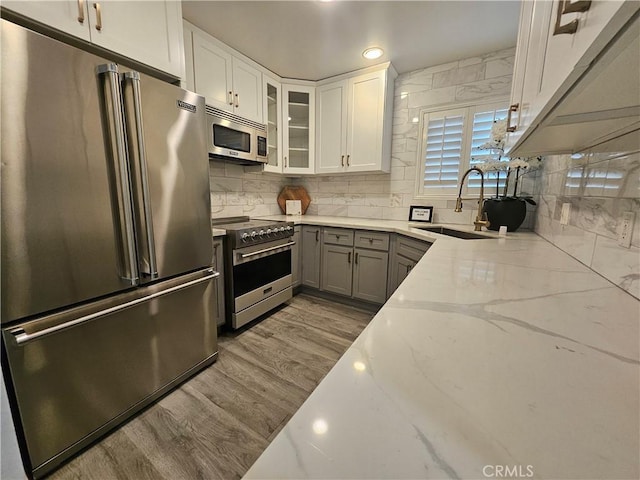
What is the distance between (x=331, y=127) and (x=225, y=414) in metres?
2.71

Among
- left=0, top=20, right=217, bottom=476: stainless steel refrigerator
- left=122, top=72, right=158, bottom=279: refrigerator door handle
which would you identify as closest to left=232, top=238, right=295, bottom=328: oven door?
left=0, top=20, right=217, bottom=476: stainless steel refrigerator

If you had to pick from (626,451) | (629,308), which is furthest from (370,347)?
(629,308)

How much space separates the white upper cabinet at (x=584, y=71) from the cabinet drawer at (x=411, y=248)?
3.70ft

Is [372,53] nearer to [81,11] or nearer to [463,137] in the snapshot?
[463,137]

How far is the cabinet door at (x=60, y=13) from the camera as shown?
3.34 feet

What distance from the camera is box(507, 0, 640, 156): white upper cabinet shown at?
36 cm

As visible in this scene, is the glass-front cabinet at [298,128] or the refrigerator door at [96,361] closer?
the refrigerator door at [96,361]

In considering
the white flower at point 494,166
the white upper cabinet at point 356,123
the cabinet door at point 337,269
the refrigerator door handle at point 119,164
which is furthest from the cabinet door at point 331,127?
the refrigerator door handle at point 119,164

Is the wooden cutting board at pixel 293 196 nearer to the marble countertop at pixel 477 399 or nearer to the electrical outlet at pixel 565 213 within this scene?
the electrical outlet at pixel 565 213

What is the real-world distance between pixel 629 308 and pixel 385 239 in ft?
5.78

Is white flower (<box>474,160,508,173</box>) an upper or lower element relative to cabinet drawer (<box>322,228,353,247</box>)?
upper

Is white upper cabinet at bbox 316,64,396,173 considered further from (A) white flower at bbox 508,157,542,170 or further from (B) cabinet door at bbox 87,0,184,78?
(B) cabinet door at bbox 87,0,184,78

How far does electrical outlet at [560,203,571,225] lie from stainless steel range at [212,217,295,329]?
1976 millimetres

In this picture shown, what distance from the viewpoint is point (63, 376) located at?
3.49 feet
